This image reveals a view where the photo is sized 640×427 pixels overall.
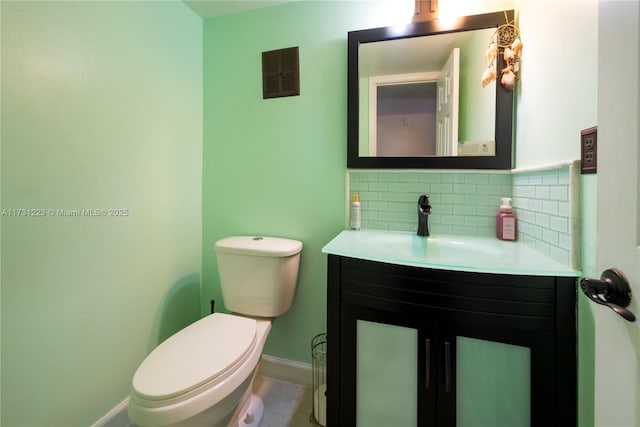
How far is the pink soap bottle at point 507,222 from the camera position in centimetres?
116

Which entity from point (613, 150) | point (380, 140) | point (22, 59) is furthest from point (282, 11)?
point (613, 150)

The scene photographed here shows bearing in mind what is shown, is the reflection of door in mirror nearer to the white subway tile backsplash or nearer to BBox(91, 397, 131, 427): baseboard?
the white subway tile backsplash

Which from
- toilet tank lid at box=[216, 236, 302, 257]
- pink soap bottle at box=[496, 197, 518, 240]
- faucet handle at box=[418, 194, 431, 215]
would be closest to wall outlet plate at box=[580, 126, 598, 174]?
pink soap bottle at box=[496, 197, 518, 240]

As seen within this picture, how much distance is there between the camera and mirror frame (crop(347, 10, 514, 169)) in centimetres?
116

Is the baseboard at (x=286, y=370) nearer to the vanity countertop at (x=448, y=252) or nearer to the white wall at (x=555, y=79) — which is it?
the vanity countertop at (x=448, y=252)

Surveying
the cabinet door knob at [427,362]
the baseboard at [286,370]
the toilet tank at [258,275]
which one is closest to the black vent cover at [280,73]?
the toilet tank at [258,275]

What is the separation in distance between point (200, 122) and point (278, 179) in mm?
606

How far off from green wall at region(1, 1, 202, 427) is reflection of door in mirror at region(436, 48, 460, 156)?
4.35 ft

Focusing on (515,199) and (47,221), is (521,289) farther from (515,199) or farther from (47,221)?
(47,221)

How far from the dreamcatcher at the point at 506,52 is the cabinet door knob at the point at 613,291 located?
984mm

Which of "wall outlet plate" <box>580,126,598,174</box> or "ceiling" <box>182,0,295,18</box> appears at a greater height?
"ceiling" <box>182,0,295,18</box>

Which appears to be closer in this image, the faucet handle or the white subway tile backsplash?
the white subway tile backsplash

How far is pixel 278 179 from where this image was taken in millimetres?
1500

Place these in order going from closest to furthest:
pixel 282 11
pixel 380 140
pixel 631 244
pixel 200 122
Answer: pixel 631 244 → pixel 380 140 → pixel 282 11 → pixel 200 122
